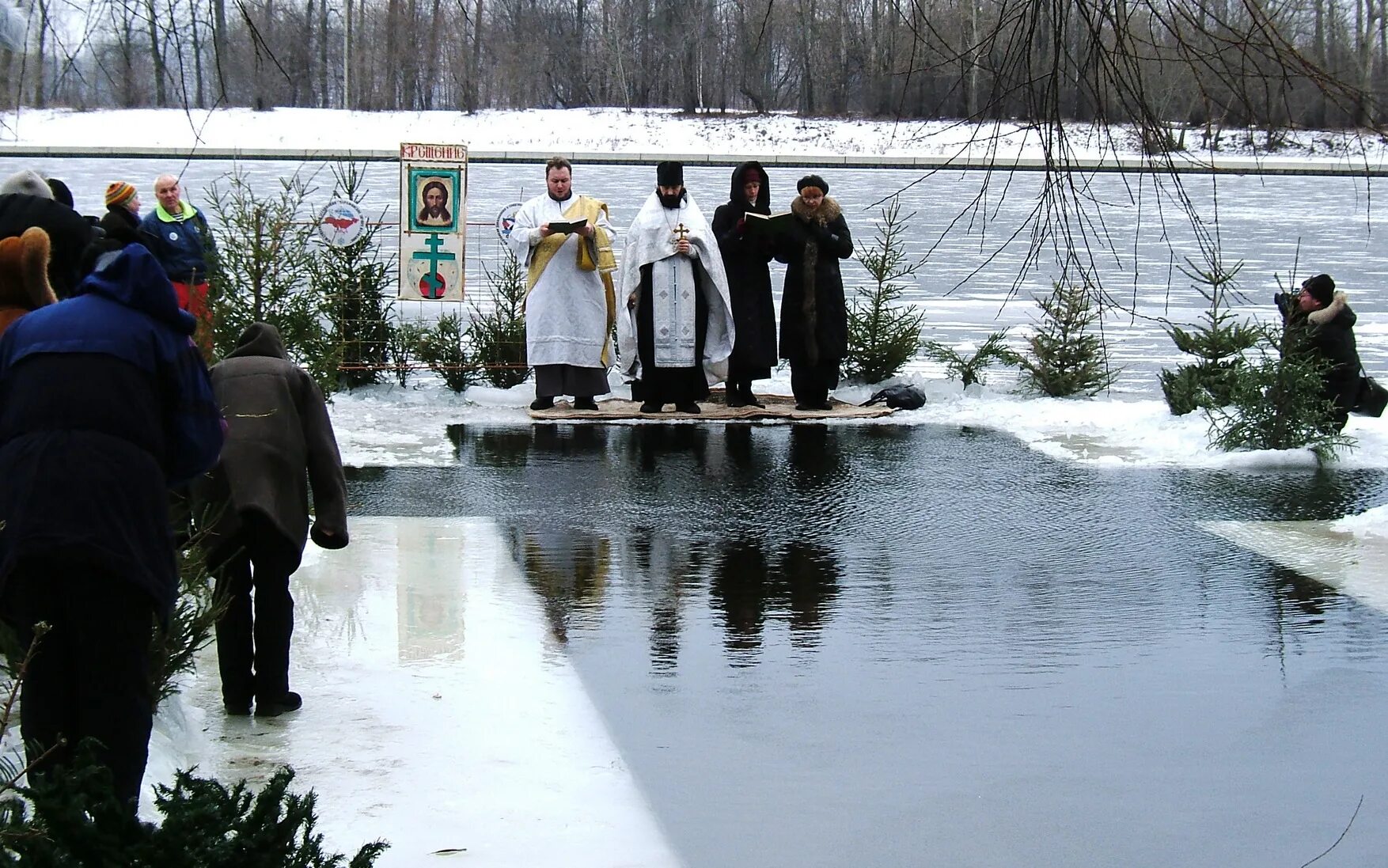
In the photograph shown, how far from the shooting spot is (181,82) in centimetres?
463

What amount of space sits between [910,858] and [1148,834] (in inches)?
28.2

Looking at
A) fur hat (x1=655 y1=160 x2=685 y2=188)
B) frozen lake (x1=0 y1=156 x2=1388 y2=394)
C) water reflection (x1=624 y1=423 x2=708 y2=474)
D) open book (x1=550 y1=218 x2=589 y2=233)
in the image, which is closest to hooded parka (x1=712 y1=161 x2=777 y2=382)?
fur hat (x1=655 y1=160 x2=685 y2=188)

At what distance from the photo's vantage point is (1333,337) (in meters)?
11.1

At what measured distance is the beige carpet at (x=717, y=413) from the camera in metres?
12.2

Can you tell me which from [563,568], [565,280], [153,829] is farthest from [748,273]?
[153,829]

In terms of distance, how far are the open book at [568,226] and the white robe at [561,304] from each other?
133 millimetres

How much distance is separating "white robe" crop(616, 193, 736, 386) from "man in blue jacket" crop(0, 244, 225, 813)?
27.0ft

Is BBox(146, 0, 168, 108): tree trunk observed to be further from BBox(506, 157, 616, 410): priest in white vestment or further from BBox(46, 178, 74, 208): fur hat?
BBox(506, 157, 616, 410): priest in white vestment

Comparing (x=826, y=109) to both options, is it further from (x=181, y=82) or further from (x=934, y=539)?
(x=181, y=82)

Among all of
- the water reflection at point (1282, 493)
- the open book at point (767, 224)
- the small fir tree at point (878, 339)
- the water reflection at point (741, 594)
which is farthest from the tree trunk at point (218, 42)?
the small fir tree at point (878, 339)

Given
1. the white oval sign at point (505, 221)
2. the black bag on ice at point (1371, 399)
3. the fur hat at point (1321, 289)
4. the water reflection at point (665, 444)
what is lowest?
the water reflection at point (665, 444)

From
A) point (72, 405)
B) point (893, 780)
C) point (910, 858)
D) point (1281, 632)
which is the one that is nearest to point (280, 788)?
point (72, 405)

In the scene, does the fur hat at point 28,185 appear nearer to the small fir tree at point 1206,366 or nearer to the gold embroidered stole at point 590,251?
the gold embroidered stole at point 590,251

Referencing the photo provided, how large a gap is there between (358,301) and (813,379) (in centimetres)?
374
